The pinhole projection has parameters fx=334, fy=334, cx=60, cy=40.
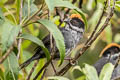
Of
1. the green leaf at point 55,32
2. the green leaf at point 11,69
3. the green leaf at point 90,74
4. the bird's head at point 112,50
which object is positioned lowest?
the bird's head at point 112,50

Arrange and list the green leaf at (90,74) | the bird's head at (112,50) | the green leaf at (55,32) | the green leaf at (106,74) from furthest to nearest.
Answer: the bird's head at (112,50), the green leaf at (106,74), the green leaf at (90,74), the green leaf at (55,32)

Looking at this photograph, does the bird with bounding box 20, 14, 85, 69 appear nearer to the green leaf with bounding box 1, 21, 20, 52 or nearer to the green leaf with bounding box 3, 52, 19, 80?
the green leaf with bounding box 3, 52, 19, 80

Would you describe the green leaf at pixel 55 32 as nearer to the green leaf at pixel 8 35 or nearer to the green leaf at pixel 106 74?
the green leaf at pixel 8 35

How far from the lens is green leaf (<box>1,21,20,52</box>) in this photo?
1717 millimetres

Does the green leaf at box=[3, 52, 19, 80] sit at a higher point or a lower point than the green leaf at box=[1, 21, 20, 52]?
lower

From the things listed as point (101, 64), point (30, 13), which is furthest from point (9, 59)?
point (101, 64)

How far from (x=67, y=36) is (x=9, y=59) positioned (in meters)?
1.67

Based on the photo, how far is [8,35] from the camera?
1.73 meters

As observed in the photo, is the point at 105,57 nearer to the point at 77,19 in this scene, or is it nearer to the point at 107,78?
the point at 77,19

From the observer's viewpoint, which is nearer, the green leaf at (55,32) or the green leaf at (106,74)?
the green leaf at (55,32)

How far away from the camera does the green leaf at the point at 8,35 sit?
1.72 metres

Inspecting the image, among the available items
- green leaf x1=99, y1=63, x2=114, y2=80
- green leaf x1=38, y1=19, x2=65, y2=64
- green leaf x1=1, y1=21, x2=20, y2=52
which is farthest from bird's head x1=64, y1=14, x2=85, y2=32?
green leaf x1=1, y1=21, x2=20, y2=52

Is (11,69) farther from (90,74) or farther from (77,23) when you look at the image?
(77,23)

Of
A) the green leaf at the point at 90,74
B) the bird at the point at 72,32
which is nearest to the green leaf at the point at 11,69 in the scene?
the green leaf at the point at 90,74
